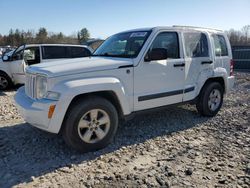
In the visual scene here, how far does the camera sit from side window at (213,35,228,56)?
6350 millimetres

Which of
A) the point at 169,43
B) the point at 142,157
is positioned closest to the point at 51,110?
the point at 142,157

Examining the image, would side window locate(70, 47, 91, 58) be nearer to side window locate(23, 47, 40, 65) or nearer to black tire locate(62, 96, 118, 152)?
side window locate(23, 47, 40, 65)

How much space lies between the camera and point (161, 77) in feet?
16.8

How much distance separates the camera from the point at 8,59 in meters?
10.2

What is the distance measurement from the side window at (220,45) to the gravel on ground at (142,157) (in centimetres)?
159

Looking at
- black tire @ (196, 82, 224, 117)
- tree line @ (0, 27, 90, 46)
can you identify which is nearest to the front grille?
black tire @ (196, 82, 224, 117)

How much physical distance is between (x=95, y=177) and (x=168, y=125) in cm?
252

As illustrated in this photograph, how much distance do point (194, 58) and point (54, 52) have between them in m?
6.74

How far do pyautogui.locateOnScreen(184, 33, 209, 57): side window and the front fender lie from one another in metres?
2.05

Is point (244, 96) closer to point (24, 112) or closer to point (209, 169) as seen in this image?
point (209, 169)

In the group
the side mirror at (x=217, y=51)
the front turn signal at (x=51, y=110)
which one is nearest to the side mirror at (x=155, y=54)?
the front turn signal at (x=51, y=110)

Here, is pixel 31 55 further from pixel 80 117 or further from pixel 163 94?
pixel 80 117

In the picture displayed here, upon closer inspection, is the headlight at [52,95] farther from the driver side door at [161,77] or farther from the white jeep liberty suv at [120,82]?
the driver side door at [161,77]

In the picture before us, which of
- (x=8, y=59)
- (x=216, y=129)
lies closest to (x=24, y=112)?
(x=216, y=129)
